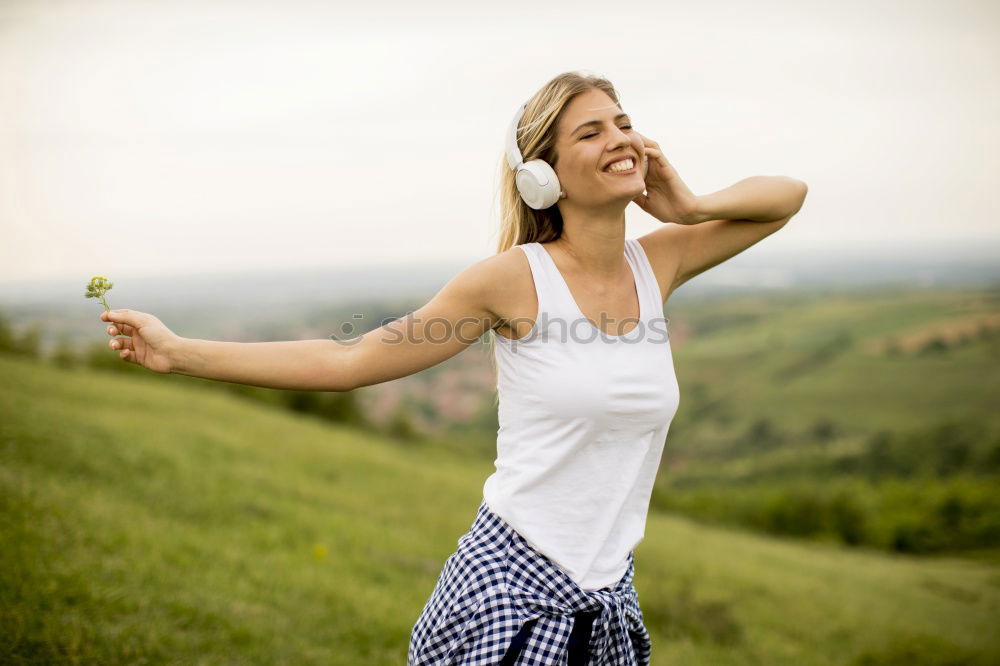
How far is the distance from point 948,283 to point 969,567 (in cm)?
7531

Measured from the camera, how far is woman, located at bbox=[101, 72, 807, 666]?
7.53 feet

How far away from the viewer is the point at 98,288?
227 cm

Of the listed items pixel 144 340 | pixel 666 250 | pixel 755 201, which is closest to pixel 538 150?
pixel 666 250

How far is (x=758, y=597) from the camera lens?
34.2 feet

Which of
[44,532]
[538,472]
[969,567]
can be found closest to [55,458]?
[44,532]

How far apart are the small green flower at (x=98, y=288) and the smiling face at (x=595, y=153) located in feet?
4.96

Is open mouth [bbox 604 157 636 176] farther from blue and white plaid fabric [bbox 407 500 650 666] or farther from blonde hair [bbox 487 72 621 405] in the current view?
blue and white plaid fabric [bbox 407 500 650 666]

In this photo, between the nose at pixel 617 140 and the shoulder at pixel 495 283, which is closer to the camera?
the shoulder at pixel 495 283

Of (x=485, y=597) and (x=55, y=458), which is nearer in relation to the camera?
(x=485, y=597)

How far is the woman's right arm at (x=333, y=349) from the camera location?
7.27 feet

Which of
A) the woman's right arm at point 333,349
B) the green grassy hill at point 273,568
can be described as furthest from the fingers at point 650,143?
the green grassy hill at point 273,568

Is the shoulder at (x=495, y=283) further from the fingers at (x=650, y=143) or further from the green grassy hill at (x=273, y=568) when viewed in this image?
the green grassy hill at (x=273, y=568)

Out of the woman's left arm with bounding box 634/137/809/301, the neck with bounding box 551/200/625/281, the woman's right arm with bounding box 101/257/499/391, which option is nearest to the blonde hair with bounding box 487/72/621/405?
the neck with bounding box 551/200/625/281

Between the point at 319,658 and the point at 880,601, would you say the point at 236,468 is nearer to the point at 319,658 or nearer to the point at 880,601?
the point at 319,658
